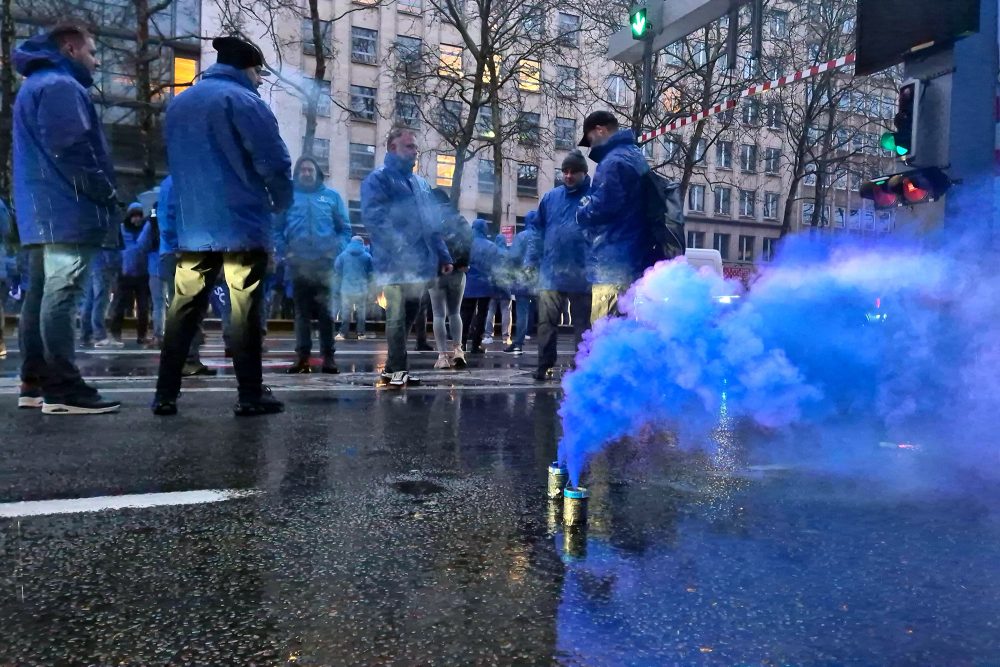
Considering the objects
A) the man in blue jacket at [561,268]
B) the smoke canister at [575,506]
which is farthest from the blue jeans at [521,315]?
the smoke canister at [575,506]

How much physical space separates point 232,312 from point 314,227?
3073mm

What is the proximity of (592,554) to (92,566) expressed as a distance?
4.32ft

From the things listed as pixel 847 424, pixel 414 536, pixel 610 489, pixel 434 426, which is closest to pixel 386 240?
pixel 434 426

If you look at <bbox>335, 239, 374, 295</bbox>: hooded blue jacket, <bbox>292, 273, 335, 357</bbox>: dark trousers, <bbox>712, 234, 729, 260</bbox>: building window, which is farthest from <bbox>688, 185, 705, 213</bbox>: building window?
<bbox>292, 273, 335, 357</bbox>: dark trousers

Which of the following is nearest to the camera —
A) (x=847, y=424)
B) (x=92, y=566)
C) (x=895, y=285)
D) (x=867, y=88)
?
(x=92, y=566)

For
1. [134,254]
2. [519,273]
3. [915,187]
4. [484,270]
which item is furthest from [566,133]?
[915,187]

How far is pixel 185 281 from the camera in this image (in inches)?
212

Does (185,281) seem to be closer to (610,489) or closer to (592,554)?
(610,489)

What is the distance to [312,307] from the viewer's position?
27.8ft

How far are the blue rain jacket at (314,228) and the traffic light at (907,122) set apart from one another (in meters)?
4.94

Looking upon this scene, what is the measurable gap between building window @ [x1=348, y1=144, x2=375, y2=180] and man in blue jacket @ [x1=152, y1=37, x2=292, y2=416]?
40133 millimetres

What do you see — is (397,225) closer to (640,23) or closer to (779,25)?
(640,23)

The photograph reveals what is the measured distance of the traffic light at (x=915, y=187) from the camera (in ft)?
23.7

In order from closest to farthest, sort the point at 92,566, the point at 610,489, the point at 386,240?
the point at 92,566 → the point at 610,489 → the point at 386,240
